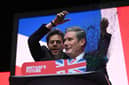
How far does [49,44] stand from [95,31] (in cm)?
33

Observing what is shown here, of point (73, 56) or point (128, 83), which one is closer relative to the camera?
point (128, 83)

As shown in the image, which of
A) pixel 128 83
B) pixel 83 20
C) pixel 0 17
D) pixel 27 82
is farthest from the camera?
pixel 0 17

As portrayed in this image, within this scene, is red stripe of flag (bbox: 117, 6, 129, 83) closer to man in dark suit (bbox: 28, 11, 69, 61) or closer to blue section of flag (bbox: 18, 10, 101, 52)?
blue section of flag (bbox: 18, 10, 101, 52)

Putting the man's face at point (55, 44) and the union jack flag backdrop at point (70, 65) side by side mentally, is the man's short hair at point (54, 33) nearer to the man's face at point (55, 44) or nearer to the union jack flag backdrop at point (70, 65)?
the man's face at point (55, 44)

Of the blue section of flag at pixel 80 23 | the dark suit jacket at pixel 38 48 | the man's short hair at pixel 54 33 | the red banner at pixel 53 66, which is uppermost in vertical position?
the blue section of flag at pixel 80 23

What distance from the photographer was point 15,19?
5.91 ft

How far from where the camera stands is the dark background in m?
1.77

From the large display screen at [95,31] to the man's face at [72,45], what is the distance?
55mm

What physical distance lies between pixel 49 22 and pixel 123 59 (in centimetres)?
58

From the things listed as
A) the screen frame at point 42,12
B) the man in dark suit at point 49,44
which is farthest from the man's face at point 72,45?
the screen frame at point 42,12

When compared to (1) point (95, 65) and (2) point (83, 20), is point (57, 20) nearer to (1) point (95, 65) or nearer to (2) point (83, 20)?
(2) point (83, 20)

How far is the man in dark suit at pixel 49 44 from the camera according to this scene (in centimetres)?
151

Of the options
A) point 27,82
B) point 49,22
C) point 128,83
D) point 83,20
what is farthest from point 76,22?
point 27,82

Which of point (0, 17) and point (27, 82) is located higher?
point (0, 17)
